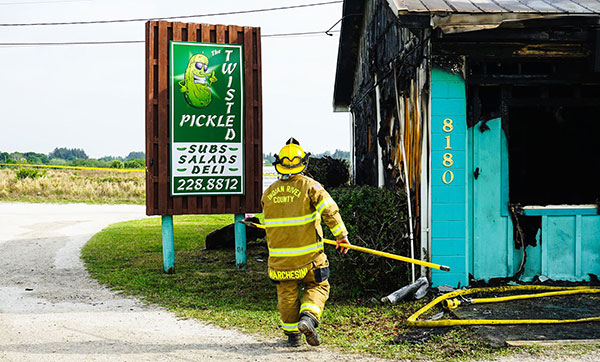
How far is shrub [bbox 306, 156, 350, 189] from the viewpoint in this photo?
13.2 meters

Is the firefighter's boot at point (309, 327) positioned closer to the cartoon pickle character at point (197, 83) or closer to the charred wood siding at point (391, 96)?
the charred wood siding at point (391, 96)

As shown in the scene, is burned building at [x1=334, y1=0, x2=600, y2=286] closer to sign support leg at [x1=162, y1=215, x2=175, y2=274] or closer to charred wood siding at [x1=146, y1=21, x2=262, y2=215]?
charred wood siding at [x1=146, y1=21, x2=262, y2=215]

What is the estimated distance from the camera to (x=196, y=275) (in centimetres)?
915

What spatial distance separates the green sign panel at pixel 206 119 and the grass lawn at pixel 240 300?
5.00ft

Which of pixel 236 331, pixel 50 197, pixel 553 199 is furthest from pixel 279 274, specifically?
pixel 50 197

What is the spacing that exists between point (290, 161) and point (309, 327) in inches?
61.7

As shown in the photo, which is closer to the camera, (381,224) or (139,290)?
(381,224)

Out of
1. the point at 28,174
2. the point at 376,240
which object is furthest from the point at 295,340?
the point at 28,174

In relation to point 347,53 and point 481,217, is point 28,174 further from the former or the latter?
point 481,217

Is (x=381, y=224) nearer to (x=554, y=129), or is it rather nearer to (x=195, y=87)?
(x=554, y=129)

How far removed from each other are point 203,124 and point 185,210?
58.3 inches

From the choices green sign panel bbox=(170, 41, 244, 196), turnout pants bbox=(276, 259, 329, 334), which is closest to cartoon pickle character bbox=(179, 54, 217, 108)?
green sign panel bbox=(170, 41, 244, 196)

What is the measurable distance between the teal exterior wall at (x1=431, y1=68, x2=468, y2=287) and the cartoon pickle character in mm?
4147

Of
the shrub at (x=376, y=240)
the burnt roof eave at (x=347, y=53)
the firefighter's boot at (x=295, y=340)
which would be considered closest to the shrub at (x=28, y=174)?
the burnt roof eave at (x=347, y=53)
